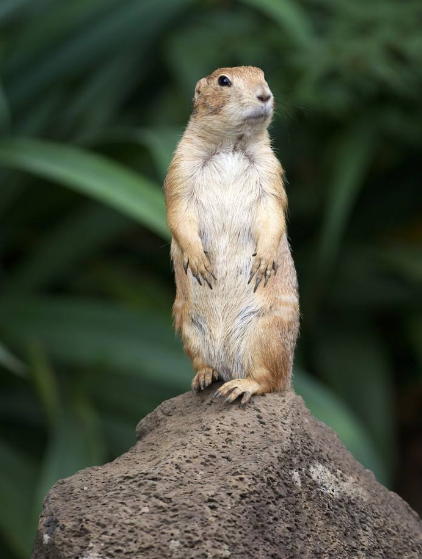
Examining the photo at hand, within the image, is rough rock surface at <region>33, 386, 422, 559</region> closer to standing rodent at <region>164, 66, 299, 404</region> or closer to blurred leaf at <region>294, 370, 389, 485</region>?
standing rodent at <region>164, 66, 299, 404</region>

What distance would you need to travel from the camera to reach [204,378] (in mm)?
4945

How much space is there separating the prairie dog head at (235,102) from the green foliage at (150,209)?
1772mm

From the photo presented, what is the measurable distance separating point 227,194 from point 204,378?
926mm

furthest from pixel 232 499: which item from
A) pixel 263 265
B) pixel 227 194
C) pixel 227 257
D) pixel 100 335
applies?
pixel 100 335

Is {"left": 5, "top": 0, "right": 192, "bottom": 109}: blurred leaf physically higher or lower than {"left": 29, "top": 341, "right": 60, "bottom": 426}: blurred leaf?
higher

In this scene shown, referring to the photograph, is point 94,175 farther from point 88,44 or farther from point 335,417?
point 335,417

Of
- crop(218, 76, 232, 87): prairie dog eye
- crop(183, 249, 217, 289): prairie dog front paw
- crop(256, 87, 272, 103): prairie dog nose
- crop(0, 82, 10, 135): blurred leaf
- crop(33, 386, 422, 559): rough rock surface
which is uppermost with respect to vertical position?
crop(0, 82, 10, 135): blurred leaf

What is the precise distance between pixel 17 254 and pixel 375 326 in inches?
158

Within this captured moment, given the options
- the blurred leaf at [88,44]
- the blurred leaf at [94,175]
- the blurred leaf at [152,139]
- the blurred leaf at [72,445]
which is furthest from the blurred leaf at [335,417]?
the blurred leaf at [88,44]

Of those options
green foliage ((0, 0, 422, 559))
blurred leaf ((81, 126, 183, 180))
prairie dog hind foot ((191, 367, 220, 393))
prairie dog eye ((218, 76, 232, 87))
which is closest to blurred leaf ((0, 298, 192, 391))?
green foliage ((0, 0, 422, 559))

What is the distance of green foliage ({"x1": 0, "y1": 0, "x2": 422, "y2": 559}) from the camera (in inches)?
307

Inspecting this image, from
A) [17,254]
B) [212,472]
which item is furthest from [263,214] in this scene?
[17,254]

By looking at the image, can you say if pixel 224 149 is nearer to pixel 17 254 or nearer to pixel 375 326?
pixel 17 254

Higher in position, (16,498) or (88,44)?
(88,44)
